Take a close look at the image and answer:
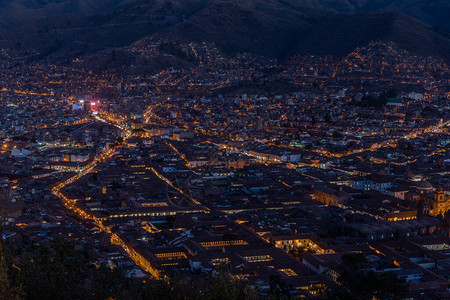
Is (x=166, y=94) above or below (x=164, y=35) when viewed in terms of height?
below

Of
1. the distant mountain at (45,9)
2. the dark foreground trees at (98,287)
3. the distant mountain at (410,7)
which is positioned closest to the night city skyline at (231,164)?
the dark foreground trees at (98,287)

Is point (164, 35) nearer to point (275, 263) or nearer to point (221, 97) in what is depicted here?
point (221, 97)

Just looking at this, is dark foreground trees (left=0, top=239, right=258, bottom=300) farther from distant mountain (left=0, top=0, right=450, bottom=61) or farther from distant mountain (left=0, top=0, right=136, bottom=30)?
distant mountain (left=0, top=0, right=136, bottom=30)

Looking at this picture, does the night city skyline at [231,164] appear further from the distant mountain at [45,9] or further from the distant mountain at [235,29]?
the distant mountain at [45,9]

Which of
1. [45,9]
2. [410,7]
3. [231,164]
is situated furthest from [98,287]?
[45,9]

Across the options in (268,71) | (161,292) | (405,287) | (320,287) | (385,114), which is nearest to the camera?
(161,292)

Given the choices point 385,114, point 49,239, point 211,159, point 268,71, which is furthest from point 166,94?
point 49,239

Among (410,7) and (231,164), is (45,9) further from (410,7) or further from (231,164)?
(231,164)

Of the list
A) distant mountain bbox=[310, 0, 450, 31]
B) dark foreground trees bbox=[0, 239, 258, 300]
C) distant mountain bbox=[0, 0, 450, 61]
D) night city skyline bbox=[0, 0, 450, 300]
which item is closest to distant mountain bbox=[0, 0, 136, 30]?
distant mountain bbox=[0, 0, 450, 61]

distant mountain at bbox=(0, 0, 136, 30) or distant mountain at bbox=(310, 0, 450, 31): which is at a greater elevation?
distant mountain at bbox=(310, 0, 450, 31)
